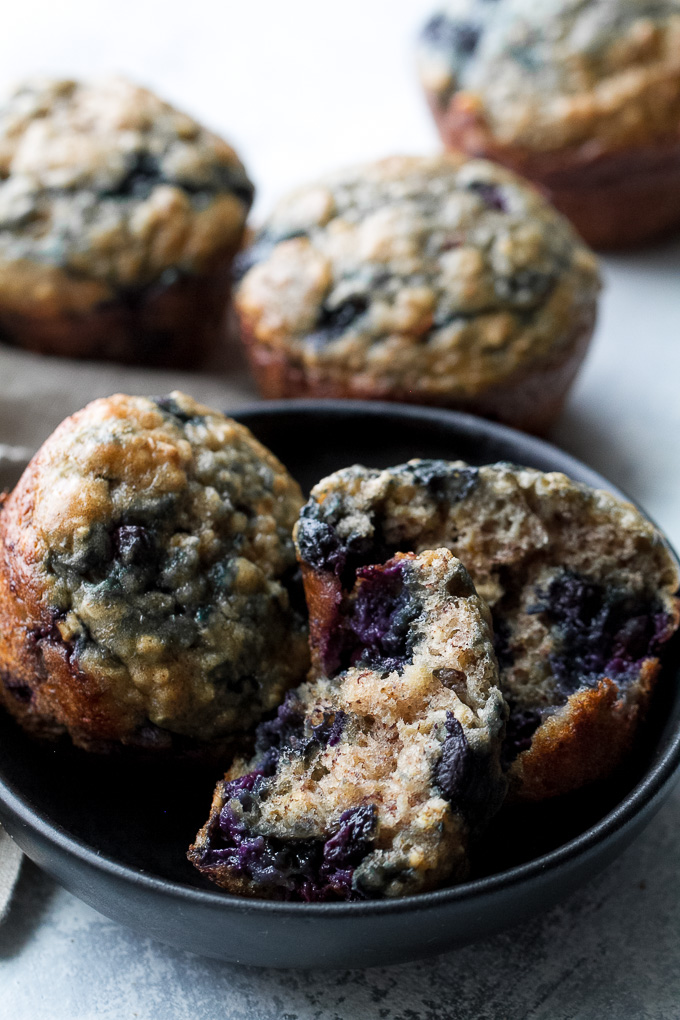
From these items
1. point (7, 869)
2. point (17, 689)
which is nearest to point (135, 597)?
point (17, 689)

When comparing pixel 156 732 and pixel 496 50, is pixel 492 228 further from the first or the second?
pixel 156 732

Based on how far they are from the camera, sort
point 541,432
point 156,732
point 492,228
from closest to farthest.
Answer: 1. point 156,732
2. point 492,228
3. point 541,432

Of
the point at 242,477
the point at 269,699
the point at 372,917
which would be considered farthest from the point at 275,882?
the point at 242,477

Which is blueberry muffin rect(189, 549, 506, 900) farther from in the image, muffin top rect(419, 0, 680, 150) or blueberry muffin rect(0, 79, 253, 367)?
muffin top rect(419, 0, 680, 150)

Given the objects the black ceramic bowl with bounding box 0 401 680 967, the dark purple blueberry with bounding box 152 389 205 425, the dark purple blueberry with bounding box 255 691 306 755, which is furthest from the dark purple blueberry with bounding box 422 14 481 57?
the dark purple blueberry with bounding box 255 691 306 755

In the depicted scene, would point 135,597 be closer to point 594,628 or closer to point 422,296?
point 594,628

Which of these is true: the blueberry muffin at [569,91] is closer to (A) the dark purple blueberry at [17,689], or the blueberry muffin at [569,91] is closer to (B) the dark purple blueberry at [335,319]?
(B) the dark purple blueberry at [335,319]
